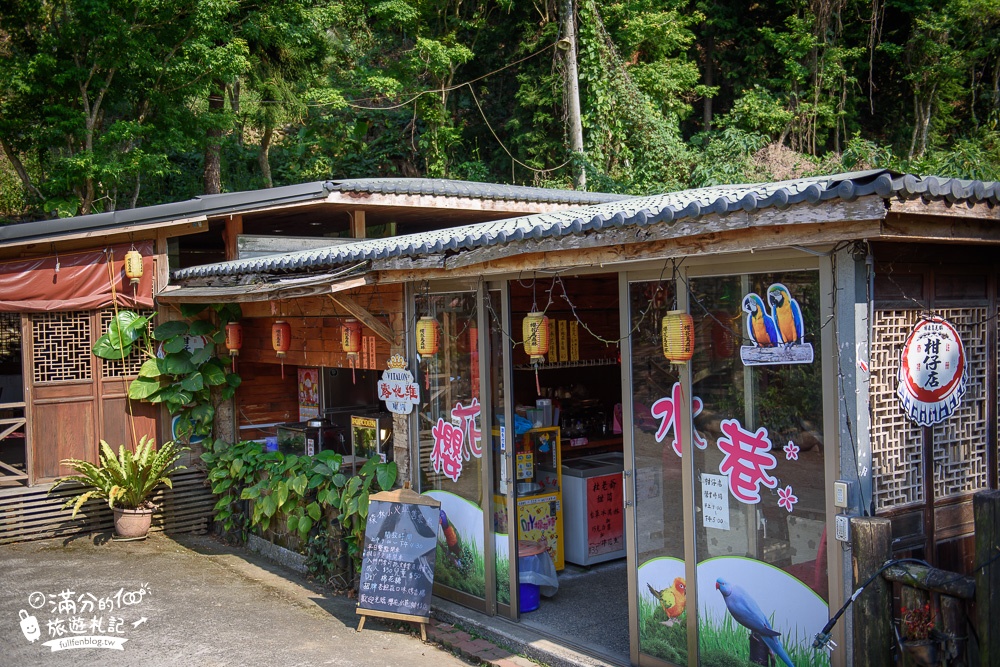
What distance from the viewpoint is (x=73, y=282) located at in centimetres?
1004

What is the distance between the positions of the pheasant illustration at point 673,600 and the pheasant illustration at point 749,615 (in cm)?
34

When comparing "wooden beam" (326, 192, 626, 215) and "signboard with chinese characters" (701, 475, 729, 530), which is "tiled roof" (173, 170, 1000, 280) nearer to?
"signboard with chinese characters" (701, 475, 729, 530)

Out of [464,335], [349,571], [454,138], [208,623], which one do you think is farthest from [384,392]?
[454,138]

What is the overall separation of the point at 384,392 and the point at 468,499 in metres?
1.48

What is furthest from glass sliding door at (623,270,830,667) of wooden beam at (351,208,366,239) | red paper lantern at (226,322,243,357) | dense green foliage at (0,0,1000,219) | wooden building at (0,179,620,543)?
dense green foliage at (0,0,1000,219)

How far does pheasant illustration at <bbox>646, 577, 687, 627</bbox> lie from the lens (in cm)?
534

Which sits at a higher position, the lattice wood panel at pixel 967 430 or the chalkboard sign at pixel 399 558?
the lattice wood panel at pixel 967 430

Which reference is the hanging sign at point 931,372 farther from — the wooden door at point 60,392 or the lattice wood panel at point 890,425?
the wooden door at point 60,392

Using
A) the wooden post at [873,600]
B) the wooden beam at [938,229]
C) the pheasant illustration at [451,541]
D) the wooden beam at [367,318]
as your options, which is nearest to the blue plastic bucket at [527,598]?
the pheasant illustration at [451,541]

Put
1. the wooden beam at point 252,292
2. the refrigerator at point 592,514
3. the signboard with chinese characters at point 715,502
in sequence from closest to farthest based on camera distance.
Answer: the signboard with chinese characters at point 715,502 → the wooden beam at point 252,292 → the refrigerator at point 592,514

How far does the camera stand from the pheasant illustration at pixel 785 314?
15.0ft

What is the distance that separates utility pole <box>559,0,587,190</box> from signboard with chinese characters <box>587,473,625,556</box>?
37.7 ft

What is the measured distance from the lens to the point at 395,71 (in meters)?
22.2

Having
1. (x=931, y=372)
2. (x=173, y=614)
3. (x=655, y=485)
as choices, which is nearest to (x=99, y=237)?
(x=173, y=614)
